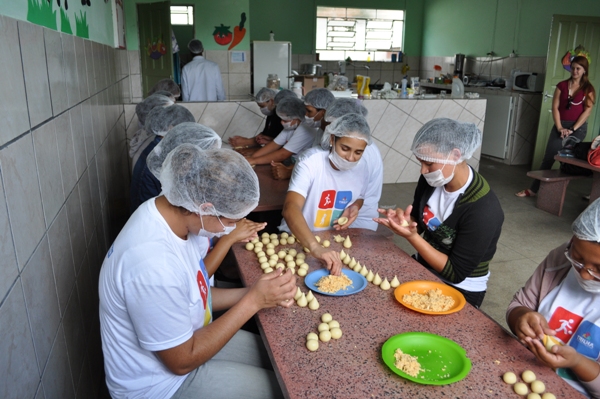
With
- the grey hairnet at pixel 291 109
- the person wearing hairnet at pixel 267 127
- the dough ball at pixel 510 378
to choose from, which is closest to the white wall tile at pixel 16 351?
the dough ball at pixel 510 378

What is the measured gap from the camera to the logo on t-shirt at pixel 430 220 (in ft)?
6.97

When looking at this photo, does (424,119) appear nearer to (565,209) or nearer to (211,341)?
(565,209)

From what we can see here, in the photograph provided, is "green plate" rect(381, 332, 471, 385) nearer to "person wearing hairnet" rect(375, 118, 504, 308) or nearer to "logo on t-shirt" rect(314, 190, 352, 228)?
"person wearing hairnet" rect(375, 118, 504, 308)

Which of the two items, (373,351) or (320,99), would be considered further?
(320,99)

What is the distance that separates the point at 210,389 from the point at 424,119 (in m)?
5.36

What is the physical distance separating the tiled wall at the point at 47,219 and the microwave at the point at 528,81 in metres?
6.77

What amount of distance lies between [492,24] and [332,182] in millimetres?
7677

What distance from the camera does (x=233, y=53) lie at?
7.75 meters

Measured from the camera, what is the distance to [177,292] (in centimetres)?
130

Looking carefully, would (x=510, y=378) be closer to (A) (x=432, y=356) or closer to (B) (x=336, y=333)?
(A) (x=432, y=356)

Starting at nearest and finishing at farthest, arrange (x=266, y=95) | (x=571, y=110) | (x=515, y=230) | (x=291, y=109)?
(x=291, y=109), (x=266, y=95), (x=515, y=230), (x=571, y=110)

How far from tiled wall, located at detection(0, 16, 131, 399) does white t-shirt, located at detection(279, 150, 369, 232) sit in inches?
43.9

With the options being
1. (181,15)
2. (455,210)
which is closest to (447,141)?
(455,210)

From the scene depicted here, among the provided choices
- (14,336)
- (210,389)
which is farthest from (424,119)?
(14,336)
